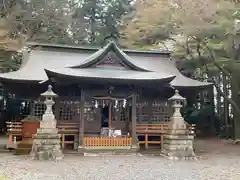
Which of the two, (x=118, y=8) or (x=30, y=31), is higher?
(x=118, y=8)

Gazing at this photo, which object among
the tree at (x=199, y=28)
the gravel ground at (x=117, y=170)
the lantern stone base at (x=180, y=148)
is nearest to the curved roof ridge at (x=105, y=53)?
the tree at (x=199, y=28)

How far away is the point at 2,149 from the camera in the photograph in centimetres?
1238

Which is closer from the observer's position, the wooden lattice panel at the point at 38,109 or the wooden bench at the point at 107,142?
the wooden bench at the point at 107,142

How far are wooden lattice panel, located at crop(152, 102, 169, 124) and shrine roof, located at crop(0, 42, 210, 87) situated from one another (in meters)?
1.21

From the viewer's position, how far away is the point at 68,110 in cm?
1252

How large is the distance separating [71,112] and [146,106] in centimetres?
352

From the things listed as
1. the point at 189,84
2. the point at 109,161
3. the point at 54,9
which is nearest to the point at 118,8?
the point at 54,9

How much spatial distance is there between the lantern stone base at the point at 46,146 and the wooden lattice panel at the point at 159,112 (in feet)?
17.0

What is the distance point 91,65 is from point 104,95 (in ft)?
4.71

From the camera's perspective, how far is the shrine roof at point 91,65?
11586 mm

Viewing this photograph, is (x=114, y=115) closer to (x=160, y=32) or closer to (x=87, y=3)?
(x=160, y=32)

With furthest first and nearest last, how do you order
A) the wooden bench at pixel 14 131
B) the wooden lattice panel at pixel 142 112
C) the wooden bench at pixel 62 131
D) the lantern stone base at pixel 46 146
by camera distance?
the wooden lattice panel at pixel 142 112
the wooden bench at pixel 14 131
the wooden bench at pixel 62 131
the lantern stone base at pixel 46 146

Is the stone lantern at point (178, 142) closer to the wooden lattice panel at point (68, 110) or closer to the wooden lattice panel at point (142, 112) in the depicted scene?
the wooden lattice panel at point (142, 112)

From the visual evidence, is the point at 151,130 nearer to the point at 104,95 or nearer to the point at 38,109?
the point at 104,95
